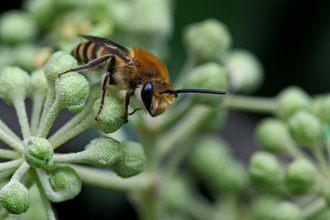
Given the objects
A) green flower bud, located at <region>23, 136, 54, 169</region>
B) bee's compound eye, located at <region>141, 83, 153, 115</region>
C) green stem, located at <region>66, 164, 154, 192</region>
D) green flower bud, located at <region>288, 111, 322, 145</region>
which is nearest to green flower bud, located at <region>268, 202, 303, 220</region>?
green flower bud, located at <region>288, 111, 322, 145</region>

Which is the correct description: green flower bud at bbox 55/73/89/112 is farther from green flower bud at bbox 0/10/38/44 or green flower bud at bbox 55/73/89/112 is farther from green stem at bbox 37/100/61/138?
green flower bud at bbox 0/10/38/44

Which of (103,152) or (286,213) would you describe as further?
(286,213)

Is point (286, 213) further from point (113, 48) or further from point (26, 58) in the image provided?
point (26, 58)

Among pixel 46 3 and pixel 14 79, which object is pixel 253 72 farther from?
pixel 14 79

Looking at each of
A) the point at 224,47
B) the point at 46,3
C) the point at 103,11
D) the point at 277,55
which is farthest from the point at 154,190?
the point at 277,55

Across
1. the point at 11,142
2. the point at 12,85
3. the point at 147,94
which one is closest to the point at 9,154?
the point at 11,142

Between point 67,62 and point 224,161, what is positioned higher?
point 224,161
